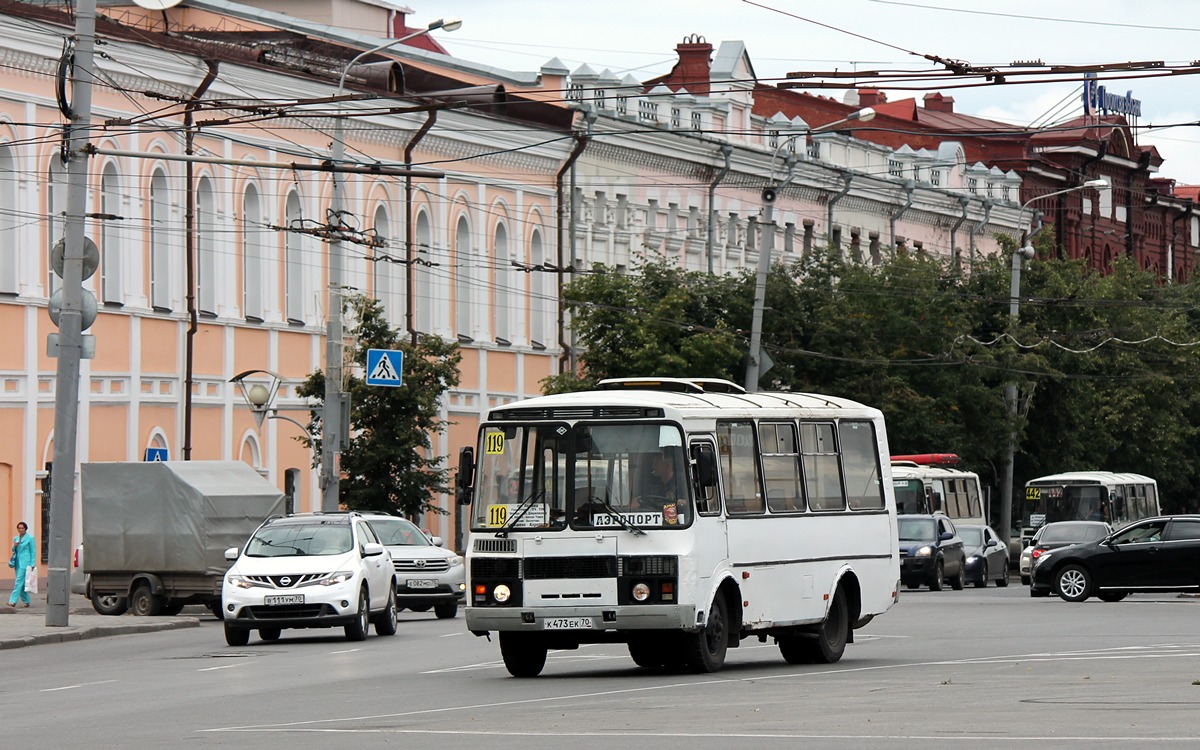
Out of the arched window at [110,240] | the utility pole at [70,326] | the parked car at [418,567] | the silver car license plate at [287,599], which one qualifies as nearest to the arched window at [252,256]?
the arched window at [110,240]

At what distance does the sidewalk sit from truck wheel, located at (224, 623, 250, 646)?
270 cm

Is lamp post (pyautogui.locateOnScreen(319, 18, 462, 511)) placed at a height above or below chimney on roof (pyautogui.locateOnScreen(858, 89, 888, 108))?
below

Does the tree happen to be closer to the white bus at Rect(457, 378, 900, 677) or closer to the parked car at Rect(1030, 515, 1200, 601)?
the parked car at Rect(1030, 515, 1200, 601)

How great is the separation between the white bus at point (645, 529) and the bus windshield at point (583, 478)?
1cm

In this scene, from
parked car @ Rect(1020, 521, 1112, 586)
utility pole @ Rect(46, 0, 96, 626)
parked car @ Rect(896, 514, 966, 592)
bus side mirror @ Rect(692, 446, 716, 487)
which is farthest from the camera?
parked car @ Rect(1020, 521, 1112, 586)

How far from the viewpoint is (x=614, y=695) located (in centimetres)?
1820

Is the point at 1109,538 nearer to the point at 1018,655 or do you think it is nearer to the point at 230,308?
the point at 1018,655

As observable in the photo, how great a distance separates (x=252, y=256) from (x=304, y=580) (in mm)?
22534

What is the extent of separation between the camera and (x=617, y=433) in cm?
2064

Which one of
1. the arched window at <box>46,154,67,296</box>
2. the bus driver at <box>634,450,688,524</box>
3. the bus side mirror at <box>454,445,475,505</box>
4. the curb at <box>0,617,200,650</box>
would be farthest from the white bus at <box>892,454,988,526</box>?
the bus driver at <box>634,450,688,524</box>

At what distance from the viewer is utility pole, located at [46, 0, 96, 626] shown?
29859 mm

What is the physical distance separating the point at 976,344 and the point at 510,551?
41012 millimetres

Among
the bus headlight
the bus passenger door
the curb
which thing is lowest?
the curb

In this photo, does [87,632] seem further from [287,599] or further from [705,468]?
[705,468]
